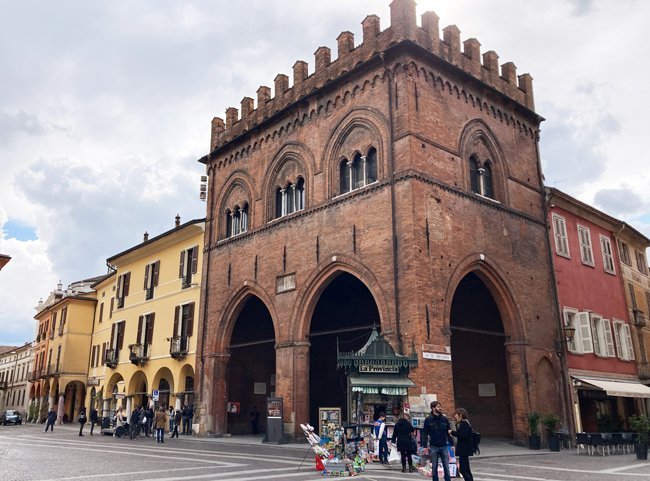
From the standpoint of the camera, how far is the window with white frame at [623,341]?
24250 millimetres

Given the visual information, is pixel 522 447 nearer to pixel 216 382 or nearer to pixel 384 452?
pixel 384 452

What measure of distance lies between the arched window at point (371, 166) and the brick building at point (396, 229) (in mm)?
34

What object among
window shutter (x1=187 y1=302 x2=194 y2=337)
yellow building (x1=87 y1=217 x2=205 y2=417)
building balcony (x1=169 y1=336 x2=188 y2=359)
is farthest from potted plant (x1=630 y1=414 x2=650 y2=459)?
building balcony (x1=169 y1=336 x2=188 y2=359)

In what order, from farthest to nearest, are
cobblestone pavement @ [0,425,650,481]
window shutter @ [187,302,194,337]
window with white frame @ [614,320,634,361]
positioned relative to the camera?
window shutter @ [187,302,194,337]
window with white frame @ [614,320,634,361]
cobblestone pavement @ [0,425,650,481]

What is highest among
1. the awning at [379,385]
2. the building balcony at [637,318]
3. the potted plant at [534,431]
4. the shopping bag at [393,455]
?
the building balcony at [637,318]

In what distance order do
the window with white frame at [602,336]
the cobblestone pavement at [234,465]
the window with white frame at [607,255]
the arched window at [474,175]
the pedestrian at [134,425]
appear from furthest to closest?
the window with white frame at [607,255] → the pedestrian at [134,425] → the window with white frame at [602,336] → the arched window at [474,175] → the cobblestone pavement at [234,465]

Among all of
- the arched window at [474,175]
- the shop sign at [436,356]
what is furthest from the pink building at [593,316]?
the shop sign at [436,356]

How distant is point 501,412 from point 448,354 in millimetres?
5896

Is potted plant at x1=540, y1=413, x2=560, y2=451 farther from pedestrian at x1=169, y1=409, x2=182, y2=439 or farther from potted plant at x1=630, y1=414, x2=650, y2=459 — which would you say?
pedestrian at x1=169, y1=409, x2=182, y2=439

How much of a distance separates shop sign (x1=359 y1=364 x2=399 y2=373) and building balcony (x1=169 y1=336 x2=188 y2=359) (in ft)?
44.2

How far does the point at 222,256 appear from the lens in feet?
78.4

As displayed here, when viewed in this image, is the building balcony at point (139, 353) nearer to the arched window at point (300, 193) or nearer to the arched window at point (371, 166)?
the arched window at point (300, 193)

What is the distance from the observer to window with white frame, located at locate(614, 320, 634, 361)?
24.2 meters

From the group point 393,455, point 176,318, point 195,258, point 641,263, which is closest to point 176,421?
point 176,318
